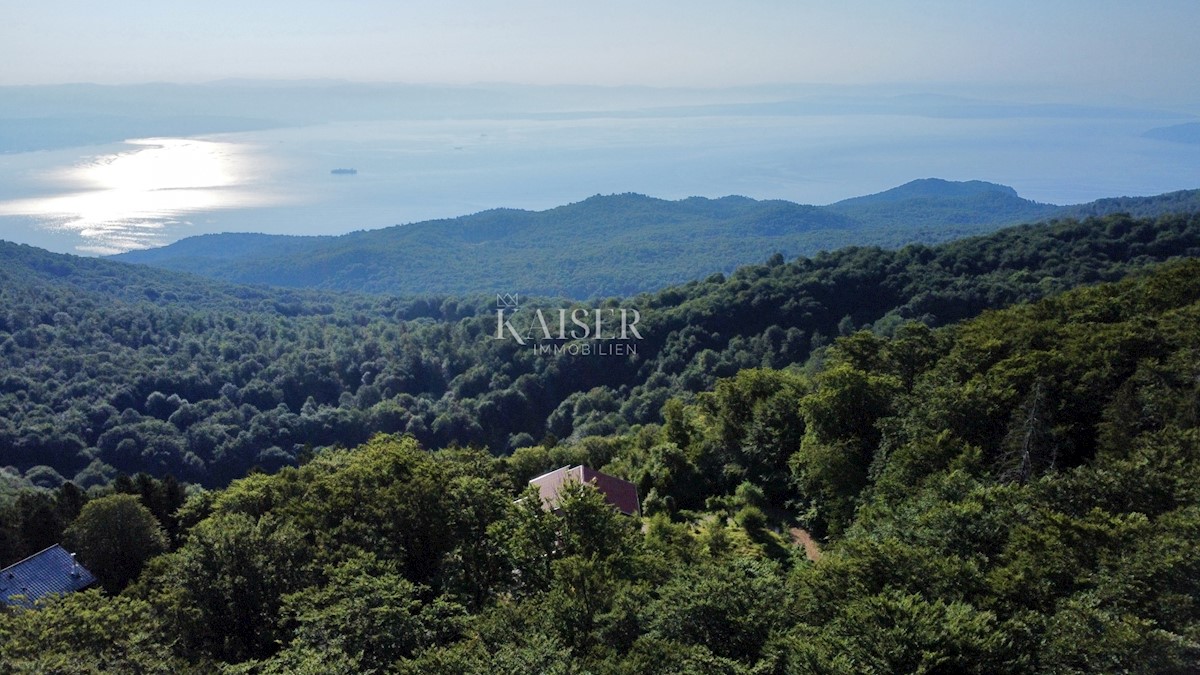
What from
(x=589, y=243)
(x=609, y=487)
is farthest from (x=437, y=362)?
(x=589, y=243)

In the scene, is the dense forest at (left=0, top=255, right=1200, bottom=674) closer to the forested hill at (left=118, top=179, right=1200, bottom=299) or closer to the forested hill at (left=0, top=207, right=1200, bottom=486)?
the forested hill at (left=0, top=207, right=1200, bottom=486)

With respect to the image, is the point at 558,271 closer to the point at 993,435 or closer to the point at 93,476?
the point at 93,476

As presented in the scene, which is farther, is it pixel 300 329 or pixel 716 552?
pixel 300 329

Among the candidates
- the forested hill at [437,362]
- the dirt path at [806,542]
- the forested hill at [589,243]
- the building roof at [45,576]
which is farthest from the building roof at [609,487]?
the forested hill at [589,243]

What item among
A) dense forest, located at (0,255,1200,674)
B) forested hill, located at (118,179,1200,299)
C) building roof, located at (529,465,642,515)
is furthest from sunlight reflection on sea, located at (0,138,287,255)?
dense forest, located at (0,255,1200,674)

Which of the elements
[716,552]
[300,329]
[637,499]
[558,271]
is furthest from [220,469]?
[558,271]
